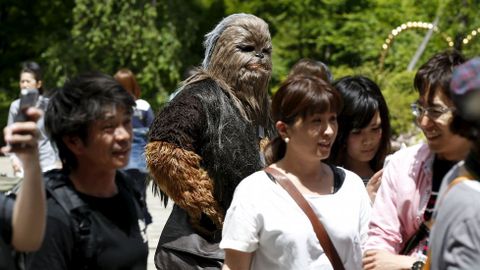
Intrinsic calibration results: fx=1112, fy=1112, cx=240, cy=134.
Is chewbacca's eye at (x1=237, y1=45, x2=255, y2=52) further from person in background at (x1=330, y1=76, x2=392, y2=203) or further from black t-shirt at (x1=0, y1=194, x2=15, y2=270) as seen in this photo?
black t-shirt at (x1=0, y1=194, x2=15, y2=270)

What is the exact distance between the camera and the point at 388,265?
4.51 metres

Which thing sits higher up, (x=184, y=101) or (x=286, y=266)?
(x=184, y=101)

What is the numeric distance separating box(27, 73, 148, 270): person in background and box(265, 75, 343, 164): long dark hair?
33.3 inches

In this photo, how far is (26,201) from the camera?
11.5ft

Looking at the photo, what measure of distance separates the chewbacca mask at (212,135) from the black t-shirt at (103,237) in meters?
1.55

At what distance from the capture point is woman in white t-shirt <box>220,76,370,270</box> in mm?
4375

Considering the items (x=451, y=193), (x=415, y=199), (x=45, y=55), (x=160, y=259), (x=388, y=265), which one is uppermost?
(x=451, y=193)

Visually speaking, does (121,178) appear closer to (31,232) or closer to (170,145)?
(31,232)

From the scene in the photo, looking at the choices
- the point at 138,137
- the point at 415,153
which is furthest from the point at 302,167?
the point at 138,137

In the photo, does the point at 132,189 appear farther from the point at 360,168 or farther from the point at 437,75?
the point at 360,168

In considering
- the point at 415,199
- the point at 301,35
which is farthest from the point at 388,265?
the point at 301,35

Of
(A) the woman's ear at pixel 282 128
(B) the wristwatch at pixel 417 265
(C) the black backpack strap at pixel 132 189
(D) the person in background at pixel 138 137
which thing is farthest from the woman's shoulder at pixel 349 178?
(D) the person in background at pixel 138 137

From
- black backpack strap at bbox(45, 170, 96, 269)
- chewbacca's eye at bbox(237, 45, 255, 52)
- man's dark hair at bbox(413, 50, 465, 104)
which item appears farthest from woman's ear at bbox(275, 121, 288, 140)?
chewbacca's eye at bbox(237, 45, 255, 52)

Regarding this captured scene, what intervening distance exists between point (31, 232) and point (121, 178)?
632mm
